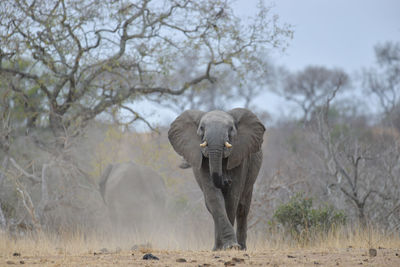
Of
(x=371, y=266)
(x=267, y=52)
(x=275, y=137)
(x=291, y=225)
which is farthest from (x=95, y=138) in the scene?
(x=275, y=137)

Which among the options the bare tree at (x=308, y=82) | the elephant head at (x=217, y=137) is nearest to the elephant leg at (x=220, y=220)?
the elephant head at (x=217, y=137)

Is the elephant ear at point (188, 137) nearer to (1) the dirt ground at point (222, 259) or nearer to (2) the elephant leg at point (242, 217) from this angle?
(2) the elephant leg at point (242, 217)

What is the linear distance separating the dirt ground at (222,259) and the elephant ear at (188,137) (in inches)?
64.1

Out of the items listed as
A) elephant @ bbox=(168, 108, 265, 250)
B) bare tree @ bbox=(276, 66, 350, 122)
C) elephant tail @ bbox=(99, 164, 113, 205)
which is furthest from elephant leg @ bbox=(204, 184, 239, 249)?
bare tree @ bbox=(276, 66, 350, 122)

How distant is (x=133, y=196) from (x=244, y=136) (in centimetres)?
656

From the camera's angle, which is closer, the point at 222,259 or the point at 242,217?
the point at 222,259

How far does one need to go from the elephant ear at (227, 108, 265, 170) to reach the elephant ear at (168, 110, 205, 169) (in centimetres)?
51

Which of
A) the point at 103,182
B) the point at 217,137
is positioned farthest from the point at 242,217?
the point at 103,182

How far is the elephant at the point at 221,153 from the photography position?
27.1ft

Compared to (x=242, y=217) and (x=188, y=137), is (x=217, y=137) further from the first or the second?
(x=242, y=217)

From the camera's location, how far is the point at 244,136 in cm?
893

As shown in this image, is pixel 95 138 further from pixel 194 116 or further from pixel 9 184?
pixel 194 116

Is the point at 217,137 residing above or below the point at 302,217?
above

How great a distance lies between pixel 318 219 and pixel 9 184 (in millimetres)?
7078
